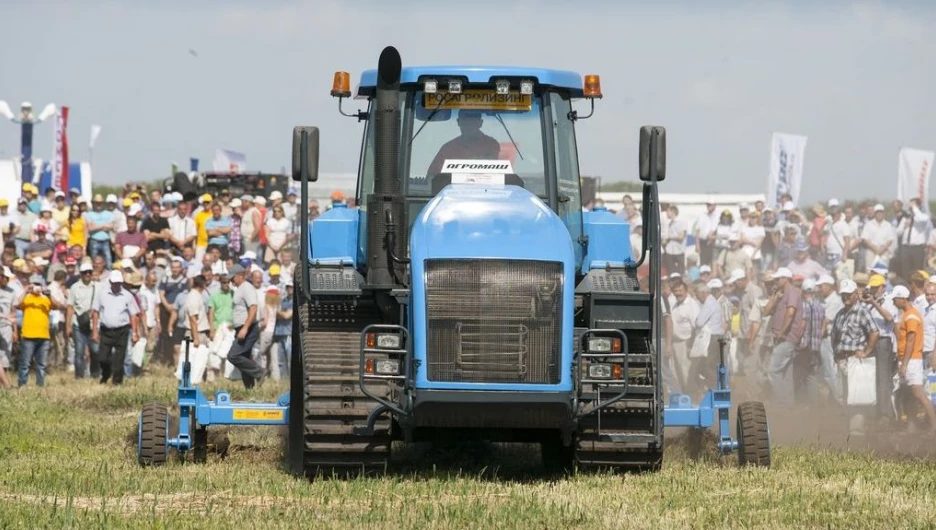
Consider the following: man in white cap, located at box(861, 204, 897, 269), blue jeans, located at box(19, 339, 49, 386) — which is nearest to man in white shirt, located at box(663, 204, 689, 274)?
man in white cap, located at box(861, 204, 897, 269)

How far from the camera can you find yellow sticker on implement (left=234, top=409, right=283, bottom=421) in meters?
13.5

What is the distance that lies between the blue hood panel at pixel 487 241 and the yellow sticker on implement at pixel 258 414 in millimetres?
2391

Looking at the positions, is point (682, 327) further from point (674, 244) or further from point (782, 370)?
point (674, 244)

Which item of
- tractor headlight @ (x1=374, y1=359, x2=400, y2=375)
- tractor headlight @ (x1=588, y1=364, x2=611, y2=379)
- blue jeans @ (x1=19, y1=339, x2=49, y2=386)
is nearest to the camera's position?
tractor headlight @ (x1=374, y1=359, x2=400, y2=375)

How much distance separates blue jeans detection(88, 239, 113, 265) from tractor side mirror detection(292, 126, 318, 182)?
50.3ft

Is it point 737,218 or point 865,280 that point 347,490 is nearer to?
point 865,280

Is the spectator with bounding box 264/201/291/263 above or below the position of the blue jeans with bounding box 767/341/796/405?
above

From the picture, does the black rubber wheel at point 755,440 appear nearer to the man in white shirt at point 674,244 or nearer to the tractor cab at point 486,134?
the tractor cab at point 486,134

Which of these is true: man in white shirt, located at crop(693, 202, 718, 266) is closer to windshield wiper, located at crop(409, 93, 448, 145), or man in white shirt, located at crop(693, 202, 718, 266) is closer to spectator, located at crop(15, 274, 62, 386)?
spectator, located at crop(15, 274, 62, 386)

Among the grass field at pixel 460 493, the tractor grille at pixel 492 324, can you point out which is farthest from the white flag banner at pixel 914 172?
the tractor grille at pixel 492 324

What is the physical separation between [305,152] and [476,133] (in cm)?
156

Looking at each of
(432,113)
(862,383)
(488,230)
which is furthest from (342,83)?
(862,383)

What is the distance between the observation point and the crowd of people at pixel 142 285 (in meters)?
23.5

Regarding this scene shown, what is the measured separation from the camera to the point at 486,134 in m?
12.9
